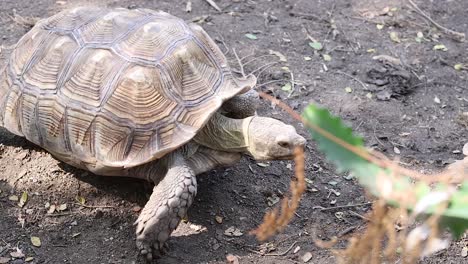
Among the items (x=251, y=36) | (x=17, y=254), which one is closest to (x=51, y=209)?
(x=17, y=254)

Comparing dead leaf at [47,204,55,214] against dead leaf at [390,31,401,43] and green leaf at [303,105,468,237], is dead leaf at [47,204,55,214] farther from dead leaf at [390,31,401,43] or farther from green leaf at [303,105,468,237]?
dead leaf at [390,31,401,43]

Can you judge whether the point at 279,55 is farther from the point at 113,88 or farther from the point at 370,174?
the point at 370,174

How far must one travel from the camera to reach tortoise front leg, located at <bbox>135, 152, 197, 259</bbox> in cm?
288

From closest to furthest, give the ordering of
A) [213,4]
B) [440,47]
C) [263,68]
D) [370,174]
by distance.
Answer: [370,174] → [263,68] → [440,47] → [213,4]

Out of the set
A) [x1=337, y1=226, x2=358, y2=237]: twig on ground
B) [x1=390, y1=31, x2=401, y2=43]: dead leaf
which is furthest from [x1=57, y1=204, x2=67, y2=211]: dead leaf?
[x1=390, y1=31, x2=401, y2=43]: dead leaf

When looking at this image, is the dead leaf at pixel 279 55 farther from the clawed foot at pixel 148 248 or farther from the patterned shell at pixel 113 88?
the clawed foot at pixel 148 248

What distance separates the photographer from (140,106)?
304 cm

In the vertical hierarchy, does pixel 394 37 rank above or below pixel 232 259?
below

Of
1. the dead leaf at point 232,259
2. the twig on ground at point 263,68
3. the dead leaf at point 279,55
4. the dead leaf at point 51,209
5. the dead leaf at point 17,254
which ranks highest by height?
the dead leaf at point 17,254

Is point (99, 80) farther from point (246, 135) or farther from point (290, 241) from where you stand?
point (290, 241)

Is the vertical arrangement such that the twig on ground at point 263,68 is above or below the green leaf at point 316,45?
above

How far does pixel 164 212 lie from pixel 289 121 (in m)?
A: 1.57

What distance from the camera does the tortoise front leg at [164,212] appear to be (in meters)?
2.88

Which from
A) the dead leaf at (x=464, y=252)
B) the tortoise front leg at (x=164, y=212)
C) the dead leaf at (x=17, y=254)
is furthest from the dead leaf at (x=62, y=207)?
the dead leaf at (x=464, y=252)
